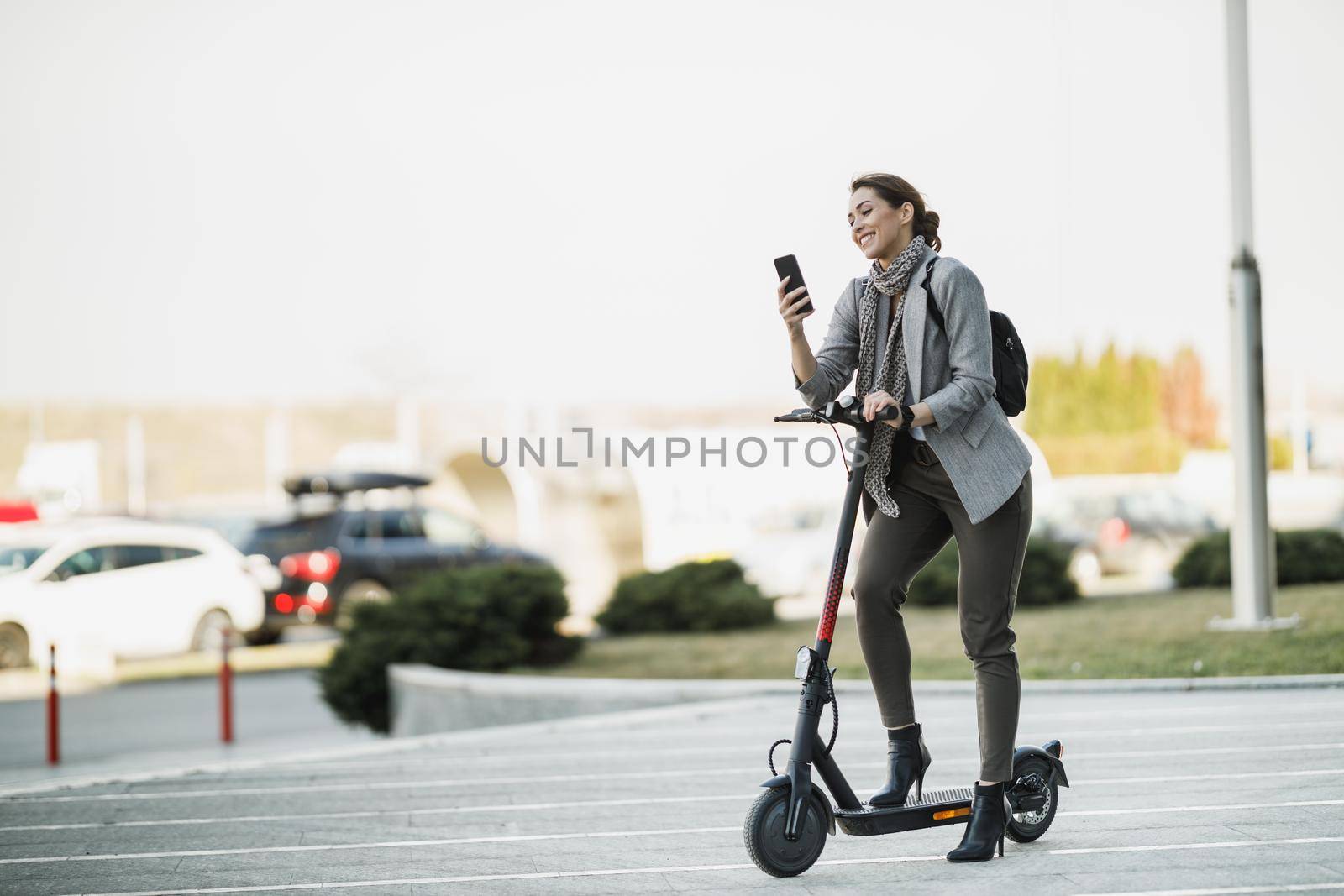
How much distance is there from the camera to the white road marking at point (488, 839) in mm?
4809

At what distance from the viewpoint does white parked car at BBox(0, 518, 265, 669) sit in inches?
589

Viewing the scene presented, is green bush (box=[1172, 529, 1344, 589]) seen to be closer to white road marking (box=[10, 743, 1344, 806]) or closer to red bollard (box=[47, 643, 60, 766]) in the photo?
white road marking (box=[10, 743, 1344, 806])

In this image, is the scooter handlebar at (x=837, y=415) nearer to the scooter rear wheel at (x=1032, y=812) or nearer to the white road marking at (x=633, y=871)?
the scooter rear wheel at (x=1032, y=812)

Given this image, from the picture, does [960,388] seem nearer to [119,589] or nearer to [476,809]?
[476,809]

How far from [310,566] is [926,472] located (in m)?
14.4

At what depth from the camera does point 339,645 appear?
11000mm

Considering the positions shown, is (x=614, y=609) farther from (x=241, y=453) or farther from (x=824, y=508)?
(x=241, y=453)

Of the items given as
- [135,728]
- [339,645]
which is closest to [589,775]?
[339,645]

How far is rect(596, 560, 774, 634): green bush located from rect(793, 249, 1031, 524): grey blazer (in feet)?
30.0

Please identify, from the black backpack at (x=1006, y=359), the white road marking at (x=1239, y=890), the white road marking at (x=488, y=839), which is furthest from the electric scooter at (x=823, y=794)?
the white road marking at (x=488, y=839)

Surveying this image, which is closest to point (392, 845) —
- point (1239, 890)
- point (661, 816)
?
point (661, 816)

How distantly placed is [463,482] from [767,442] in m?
8.32

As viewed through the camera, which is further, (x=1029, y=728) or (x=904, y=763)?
(x=1029, y=728)

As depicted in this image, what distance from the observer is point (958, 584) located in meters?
4.27
